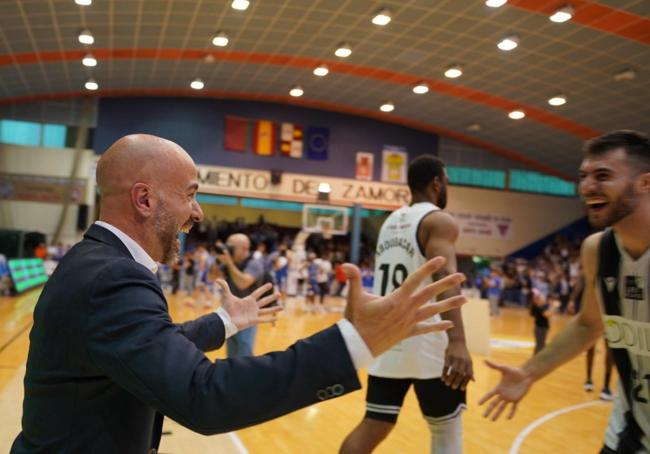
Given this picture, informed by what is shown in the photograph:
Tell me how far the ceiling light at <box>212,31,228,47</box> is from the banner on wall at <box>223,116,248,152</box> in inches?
270

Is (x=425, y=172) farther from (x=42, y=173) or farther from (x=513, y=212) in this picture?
(x=513, y=212)

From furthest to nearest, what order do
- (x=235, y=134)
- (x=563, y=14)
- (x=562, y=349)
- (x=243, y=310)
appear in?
1. (x=235, y=134)
2. (x=563, y=14)
3. (x=562, y=349)
4. (x=243, y=310)

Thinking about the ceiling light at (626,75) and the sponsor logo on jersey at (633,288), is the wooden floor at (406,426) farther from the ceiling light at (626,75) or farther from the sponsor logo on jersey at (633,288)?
the ceiling light at (626,75)

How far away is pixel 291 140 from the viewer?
2409 centimetres

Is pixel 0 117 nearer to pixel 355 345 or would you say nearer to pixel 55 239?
pixel 55 239

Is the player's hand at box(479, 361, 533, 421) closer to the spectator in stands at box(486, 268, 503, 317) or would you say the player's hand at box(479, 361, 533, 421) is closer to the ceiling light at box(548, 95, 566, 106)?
the spectator in stands at box(486, 268, 503, 317)

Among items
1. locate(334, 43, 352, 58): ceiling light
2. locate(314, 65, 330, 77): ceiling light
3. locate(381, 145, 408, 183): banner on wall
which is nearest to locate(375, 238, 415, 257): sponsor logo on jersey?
locate(334, 43, 352, 58): ceiling light

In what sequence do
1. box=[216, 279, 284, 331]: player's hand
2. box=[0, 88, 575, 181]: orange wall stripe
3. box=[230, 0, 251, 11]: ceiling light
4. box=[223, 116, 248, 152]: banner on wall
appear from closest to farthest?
box=[216, 279, 284, 331]: player's hand < box=[230, 0, 251, 11]: ceiling light < box=[0, 88, 575, 181]: orange wall stripe < box=[223, 116, 248, 152]: banner on wall

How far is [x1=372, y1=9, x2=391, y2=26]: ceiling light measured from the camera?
1395cm

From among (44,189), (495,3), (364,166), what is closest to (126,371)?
(495,3)

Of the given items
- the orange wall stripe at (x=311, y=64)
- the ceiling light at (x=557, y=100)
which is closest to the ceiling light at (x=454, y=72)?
the orange wall stripe at (x=311, y=64)

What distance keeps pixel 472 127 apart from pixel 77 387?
2356cm

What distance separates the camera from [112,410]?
143 cm

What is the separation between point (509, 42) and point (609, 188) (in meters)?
13.8
